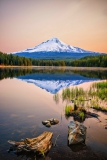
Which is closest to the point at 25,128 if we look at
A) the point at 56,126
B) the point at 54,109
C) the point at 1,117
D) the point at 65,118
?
the point at 56,126

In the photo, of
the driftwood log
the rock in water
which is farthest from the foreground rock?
the driftwood log

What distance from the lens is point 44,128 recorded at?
916 cm

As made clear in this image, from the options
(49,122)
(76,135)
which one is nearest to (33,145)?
(76,135)

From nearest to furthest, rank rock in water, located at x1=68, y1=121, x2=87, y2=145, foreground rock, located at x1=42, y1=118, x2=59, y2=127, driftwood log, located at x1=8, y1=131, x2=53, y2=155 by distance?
1. driftwood log, located at x1=8, y1=131, x2=53, y2=155
2. rock in water, located at x1=68, y1=121, x2=87, y2=145
3. foreground rock, located at x1=42, y1=118, x2=59, y2=127

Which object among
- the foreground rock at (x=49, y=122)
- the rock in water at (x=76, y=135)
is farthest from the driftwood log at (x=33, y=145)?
the foreground rock at (x=49, y=122)

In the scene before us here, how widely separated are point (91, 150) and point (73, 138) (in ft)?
3.05

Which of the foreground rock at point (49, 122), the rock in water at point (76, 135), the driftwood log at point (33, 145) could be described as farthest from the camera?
the foreground rock at point (49, 122)

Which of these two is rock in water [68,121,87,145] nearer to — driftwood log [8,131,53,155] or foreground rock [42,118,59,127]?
driftwood log [8,131,53,155]

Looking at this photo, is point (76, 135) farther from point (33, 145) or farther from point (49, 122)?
point (49, 122)

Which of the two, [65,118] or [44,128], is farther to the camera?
[65,118]

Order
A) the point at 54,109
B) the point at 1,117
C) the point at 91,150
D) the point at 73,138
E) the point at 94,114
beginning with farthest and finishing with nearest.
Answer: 1. the point at 54,109
2. the point at 94,114
3. the point at 1,117
4. the point at 73,138
5. the point at 91,150

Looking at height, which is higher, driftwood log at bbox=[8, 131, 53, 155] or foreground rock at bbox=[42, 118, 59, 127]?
driftwood log at bbox=[8, 131, 53, 155]

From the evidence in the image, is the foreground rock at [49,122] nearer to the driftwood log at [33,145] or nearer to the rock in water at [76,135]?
the rock in water at [76,135]

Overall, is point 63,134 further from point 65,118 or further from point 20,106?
point 20,106
